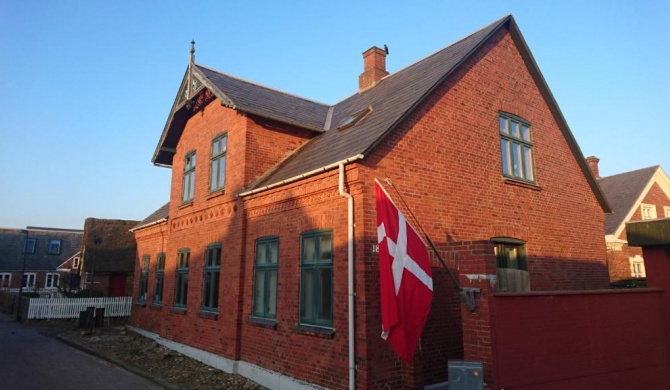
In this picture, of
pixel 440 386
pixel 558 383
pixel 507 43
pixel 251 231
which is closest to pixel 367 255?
pixel 440 386

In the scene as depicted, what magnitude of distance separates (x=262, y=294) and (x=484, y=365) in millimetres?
5953

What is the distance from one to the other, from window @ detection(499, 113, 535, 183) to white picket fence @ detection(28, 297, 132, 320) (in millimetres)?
20860

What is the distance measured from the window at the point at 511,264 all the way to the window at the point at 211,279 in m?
7.38

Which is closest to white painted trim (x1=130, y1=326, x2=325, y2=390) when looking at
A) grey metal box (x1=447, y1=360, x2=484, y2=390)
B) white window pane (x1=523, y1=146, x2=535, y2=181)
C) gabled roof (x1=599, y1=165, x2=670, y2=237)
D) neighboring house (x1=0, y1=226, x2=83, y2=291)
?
grey metal box (x1=447, y1=360, x2=484, y2=390)

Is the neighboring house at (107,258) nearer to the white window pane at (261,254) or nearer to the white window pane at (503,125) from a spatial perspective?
the white window pane at (261,254)

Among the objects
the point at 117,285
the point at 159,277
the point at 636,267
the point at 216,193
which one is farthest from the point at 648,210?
the point at 117,285

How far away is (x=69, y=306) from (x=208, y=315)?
55.9 feet

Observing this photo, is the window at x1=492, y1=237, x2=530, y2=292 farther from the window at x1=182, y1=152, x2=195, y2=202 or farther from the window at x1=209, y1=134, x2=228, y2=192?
the window at x1=182, y1=152, x2=195, y2=202

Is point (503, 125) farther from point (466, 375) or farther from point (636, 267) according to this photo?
point (636, 267)

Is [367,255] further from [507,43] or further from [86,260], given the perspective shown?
[86,260]

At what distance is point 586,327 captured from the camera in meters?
6.88

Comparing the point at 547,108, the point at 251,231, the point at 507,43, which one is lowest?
the point at 251,231

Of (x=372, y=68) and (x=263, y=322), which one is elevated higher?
(x=372, y=68)

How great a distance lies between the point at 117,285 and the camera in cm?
2931
